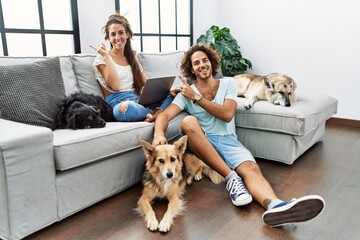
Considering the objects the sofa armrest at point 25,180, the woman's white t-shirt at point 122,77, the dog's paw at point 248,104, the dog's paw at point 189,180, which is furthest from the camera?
the dog's paw at point 248,104

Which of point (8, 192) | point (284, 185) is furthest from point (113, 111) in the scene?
point (284, 185)

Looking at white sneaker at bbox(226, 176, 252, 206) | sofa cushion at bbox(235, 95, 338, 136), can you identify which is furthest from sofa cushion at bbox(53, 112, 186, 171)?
sofa cushion at bbox(235, 95, 338, 136)

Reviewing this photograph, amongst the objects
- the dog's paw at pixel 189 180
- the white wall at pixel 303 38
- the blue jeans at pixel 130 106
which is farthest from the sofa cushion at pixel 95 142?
the white wall at pixel 303 38

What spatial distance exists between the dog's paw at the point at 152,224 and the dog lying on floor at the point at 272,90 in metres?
1.47

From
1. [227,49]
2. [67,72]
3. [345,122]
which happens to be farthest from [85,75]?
[345,122]

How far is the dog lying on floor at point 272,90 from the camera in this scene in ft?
9.57

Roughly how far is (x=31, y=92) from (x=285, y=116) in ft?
6.37

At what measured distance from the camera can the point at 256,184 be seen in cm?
204

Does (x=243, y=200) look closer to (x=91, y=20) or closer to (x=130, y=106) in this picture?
(x=130, y=106)

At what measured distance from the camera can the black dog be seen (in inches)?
79.7

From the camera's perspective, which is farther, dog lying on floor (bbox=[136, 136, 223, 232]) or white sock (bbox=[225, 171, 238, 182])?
white sock (bbox=[225, 171, 238, 182])

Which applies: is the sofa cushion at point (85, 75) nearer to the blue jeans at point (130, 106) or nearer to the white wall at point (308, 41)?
the blue jeans at point (130, 106)

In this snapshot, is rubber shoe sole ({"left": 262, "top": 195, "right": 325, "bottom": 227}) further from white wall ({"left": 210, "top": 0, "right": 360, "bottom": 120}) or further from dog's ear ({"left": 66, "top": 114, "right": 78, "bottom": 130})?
white wall ({"left": 210, "top": 0, "right": 360, "bottom": 120})

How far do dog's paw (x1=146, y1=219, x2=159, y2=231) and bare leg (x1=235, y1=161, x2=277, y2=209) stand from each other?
25.8 inches
